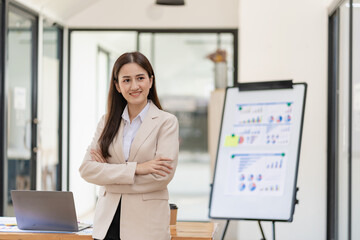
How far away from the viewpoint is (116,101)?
2.59 meters

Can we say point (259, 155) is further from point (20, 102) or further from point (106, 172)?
point (20, 102)

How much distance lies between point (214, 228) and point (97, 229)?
726 mm

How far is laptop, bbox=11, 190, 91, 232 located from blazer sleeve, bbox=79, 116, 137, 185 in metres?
0.20

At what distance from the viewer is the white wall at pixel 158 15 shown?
701 centimetres

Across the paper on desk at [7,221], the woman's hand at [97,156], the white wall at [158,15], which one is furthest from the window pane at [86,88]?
the woman's hand at [97,156]

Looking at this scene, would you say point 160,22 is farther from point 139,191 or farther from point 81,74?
point 139,191

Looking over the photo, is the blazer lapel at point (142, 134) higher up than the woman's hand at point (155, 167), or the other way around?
the blazer lapel at point (142, 134)

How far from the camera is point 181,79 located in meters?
9.22

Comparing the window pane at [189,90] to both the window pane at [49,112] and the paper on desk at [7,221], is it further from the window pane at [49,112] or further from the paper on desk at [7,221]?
the paper on desk at [7,221]

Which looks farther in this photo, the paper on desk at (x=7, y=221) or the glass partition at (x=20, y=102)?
the glass partition at (x=20, y=102)

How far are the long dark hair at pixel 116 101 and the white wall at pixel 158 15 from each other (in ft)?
14.9

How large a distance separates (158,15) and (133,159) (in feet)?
15.7

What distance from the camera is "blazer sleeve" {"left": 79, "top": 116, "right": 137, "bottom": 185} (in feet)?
7.84

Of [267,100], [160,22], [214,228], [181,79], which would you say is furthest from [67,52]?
[214,228]
